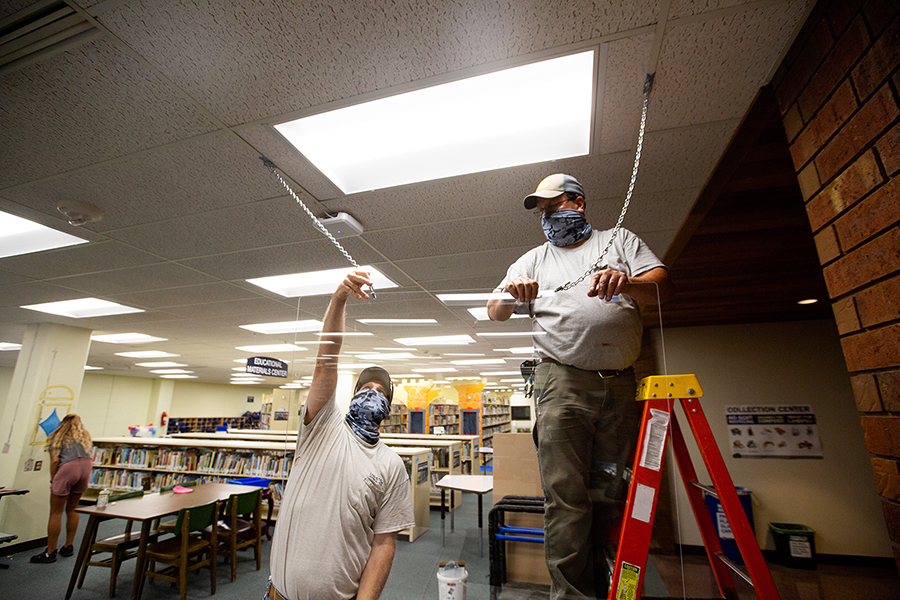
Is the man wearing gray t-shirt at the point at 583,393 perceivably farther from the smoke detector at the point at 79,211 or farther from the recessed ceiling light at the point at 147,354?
the recessed ceiling light at the point at 147,354

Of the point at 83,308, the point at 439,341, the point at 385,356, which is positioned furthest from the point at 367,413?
the point at 83,308

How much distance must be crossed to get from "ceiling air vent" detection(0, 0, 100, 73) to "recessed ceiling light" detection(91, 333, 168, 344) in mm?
5131

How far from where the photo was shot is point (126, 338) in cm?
572

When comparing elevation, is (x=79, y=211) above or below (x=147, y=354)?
above

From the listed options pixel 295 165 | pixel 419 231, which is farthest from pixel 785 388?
pixel 295 165

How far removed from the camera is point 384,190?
2.12 meters

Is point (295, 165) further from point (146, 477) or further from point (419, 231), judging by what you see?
point (146, 477)

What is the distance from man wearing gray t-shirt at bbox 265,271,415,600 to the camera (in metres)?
1.03

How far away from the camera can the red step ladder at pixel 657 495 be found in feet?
2.99

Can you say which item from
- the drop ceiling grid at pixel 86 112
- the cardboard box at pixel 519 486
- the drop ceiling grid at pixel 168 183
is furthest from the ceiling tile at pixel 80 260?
the cardboard box at pixel 519 486

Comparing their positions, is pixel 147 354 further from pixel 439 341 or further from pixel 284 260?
pixel 439 341

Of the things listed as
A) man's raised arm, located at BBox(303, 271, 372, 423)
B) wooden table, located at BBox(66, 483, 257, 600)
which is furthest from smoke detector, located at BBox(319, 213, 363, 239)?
wooden table, located at BBox(66, 483, 257, 600)

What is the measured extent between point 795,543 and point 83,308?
7374 millimetres

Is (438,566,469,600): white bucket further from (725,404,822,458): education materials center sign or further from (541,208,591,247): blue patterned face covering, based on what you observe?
(725,404,822,458): education materials center sign
